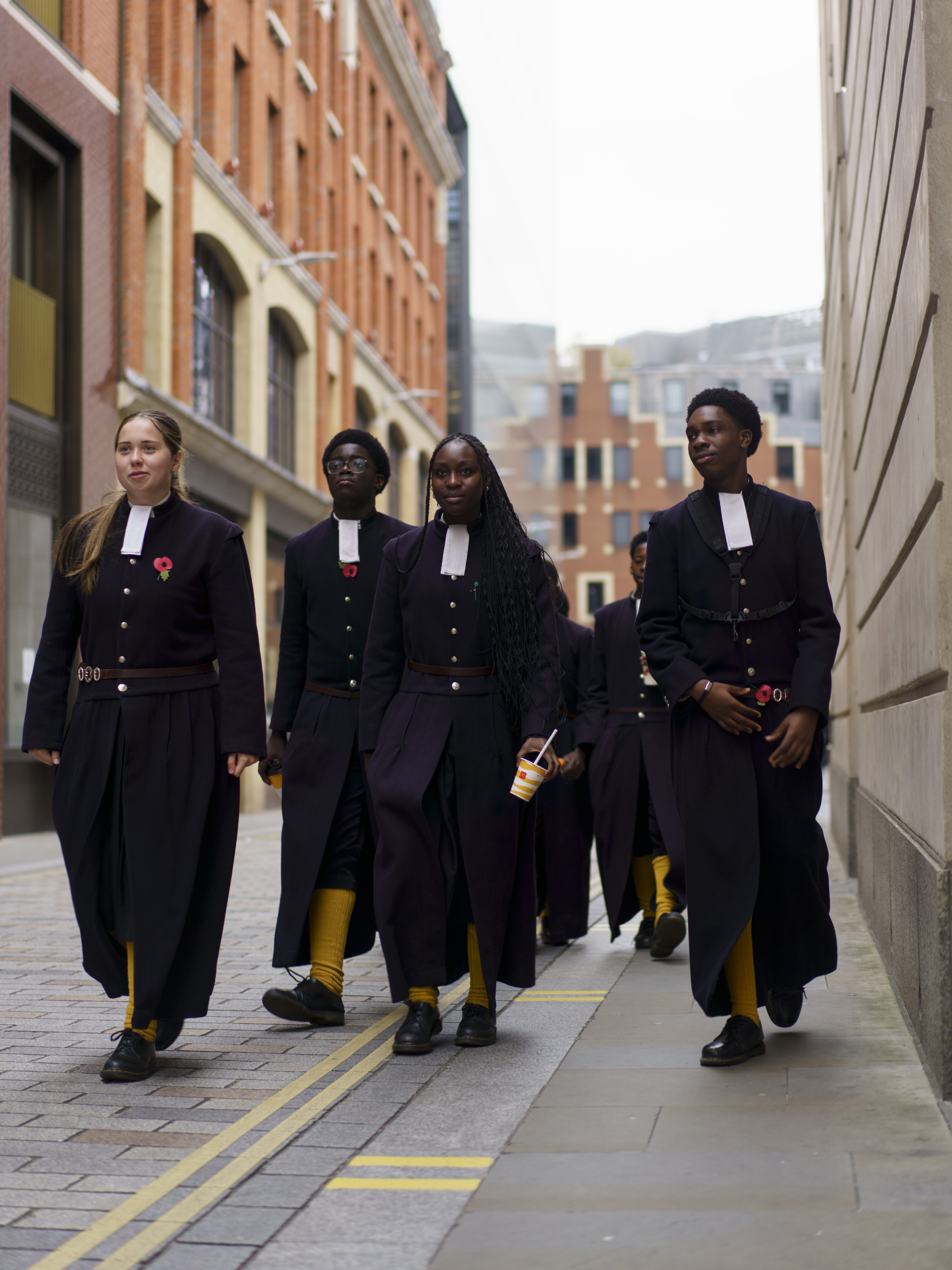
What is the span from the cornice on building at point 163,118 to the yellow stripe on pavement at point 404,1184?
1995cm

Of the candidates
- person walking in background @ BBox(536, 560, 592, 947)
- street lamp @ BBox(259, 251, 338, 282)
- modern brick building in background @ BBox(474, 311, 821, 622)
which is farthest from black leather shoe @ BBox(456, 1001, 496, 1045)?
modern brick building in background @ BBox(474, 311, 821, 622)

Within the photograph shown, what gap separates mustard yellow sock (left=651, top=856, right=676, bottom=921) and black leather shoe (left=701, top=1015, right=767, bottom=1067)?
8.92ft

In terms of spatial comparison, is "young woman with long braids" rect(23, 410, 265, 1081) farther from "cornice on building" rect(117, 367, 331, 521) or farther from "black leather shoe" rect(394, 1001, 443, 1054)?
"cornice on building" rect(117, 367, 331, 521)

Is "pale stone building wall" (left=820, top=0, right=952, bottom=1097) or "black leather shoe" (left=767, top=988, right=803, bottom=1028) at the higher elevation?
"pale stone building wall" (left=820, top=0, right=952, bottom=1097)

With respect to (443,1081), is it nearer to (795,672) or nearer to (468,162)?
(795,672)

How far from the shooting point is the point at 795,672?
5328 millimetres

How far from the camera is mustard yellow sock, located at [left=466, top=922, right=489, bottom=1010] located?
18.9ft

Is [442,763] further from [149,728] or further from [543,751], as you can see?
[149,728]

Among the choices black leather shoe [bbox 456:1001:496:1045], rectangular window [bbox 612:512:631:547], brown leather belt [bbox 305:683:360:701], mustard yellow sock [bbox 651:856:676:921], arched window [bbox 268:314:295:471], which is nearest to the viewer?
black leather shoe [bbox 456:1001:496:1045]

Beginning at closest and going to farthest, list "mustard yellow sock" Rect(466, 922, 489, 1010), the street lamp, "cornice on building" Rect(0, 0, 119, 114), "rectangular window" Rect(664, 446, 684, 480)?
1. "mustard yellow sock" Rect(466, 922, 489, 1010)
2. "cornice on building" Rect(0, 0, 119, 114)
3. the street lamp
4. "rectangular window" Rect(664, 446, 684, 480)

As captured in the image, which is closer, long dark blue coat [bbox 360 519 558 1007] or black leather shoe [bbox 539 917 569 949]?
long dark blue coat [bbox 360 519 558 1007]

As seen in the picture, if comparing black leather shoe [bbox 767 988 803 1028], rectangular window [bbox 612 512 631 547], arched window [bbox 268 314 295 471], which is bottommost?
black leather shoe [bbox 767 988 803 1028]

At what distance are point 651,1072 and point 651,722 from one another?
364 centimetres

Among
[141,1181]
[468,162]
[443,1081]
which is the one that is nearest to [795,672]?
[443,1081]
